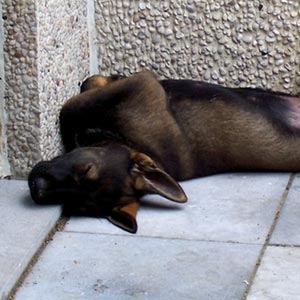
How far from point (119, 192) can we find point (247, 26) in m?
1.52

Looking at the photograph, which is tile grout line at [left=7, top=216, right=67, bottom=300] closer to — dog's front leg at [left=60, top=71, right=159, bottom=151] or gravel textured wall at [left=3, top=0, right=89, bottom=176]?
gravel textured wall at [left=3, top=0, right=89, bottom=176]

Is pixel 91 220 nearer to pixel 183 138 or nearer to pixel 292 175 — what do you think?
pixel 183 138

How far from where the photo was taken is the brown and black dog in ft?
19.0

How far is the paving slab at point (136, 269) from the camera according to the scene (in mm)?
4613

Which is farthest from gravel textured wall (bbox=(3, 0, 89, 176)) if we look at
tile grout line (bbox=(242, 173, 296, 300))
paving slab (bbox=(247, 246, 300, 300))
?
paving slab (bbox=(247, 246, 300, 300))

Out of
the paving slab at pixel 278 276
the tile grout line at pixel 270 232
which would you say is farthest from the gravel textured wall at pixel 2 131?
the paving slab at pixel 278 276

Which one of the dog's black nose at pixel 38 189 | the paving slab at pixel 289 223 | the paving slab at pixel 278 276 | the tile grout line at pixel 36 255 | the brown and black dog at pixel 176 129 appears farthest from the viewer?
the brown and black dog at pixel 176 129

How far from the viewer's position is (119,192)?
549 cm

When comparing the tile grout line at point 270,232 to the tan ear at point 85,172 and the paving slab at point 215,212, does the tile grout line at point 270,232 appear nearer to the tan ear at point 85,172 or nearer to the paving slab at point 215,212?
the paving slab at point 215,212

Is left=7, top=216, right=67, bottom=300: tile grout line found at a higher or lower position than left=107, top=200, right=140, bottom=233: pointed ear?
lower

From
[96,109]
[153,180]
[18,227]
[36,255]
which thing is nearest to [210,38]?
[96,109]

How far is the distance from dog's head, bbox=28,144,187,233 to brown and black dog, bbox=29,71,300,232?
0.4 inches

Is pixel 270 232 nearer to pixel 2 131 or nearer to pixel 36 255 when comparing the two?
pixel 36 255

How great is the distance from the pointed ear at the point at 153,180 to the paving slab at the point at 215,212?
9 cm
